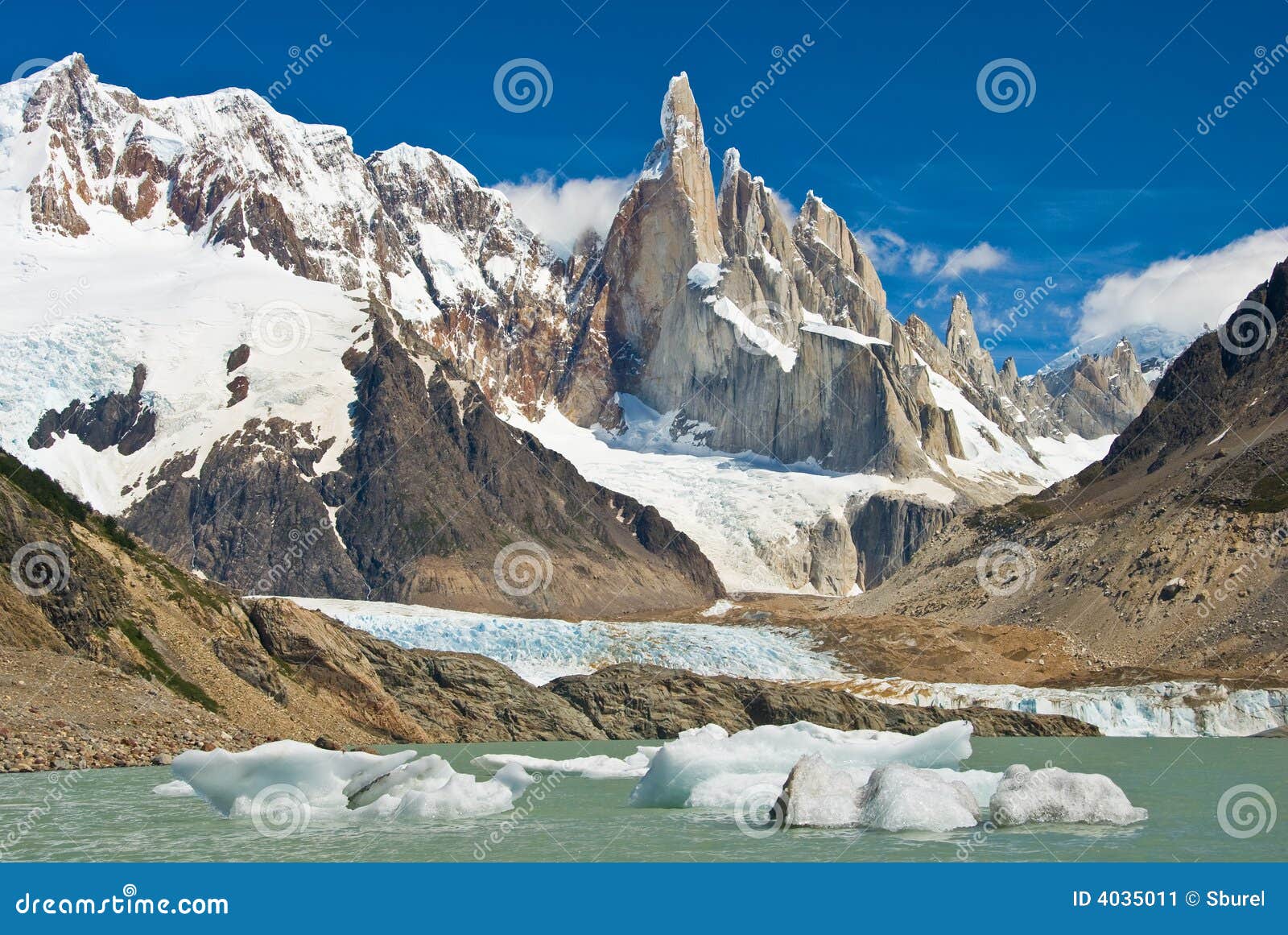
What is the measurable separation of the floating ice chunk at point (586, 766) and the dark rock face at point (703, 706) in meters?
28.6

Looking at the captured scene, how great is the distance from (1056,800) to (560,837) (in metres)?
10.1

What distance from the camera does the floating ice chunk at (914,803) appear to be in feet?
91.8

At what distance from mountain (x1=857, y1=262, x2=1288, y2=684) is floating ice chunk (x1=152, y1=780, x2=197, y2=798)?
7940cm

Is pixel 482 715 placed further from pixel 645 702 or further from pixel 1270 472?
pixel 1270 472

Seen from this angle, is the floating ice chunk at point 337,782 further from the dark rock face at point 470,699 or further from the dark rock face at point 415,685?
the dark rock face at point 470,699

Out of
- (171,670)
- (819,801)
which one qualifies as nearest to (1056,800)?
(819,801)

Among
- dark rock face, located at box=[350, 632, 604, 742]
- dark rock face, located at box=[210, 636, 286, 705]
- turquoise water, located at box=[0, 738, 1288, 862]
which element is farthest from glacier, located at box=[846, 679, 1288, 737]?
turquoise water, located at box=[0, 738, 1288, 862]

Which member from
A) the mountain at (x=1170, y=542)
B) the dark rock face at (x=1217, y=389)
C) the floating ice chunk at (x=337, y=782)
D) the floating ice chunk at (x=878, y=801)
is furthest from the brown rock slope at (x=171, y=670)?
the dark rock face at (x=1217, y=389)

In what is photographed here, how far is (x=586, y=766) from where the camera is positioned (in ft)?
159

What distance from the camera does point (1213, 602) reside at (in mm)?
114375

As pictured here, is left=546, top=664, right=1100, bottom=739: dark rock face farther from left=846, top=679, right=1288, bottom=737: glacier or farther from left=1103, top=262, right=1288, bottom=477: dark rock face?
left=1103, top=262, right=1288, bottom=477: dark rock face

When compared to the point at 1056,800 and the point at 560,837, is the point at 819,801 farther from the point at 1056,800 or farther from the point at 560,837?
the point at 560,837

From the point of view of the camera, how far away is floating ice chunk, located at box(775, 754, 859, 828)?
94.5ft
